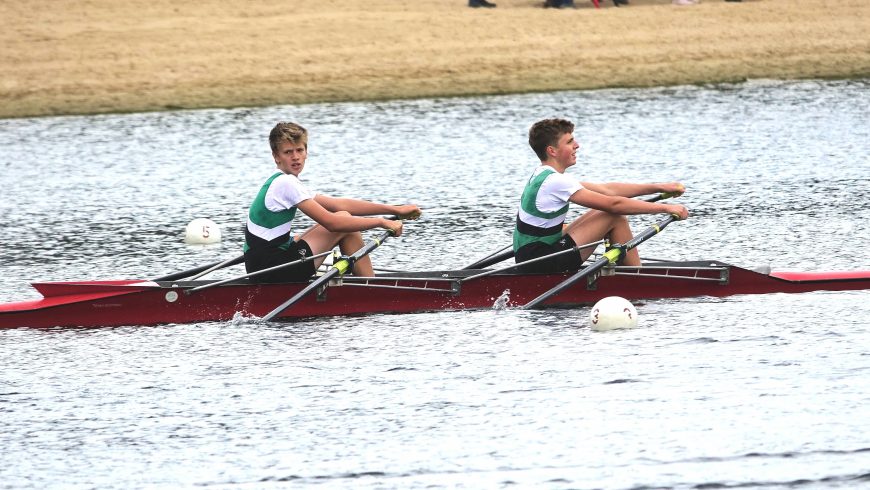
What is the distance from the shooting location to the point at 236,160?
18.1m

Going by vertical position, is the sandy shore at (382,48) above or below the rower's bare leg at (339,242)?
above

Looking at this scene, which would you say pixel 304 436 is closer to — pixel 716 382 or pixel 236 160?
pixel 716 382

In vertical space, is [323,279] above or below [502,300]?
above

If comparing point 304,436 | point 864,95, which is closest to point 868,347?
point 304,436

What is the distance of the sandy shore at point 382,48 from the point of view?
71.3ft

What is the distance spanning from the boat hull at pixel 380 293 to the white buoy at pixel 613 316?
0.53m

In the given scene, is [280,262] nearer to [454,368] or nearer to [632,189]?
[454,368]

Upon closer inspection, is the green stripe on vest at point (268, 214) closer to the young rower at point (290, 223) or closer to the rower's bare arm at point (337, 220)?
the young rower at point (290, 223)

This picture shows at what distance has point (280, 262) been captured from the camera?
1023 cm

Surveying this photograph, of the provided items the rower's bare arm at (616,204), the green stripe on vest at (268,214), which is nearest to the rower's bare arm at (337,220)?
the green stripe on vest at (268,214)

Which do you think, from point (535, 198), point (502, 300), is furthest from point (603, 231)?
point (502, 300)

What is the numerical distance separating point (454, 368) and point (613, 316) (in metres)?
1.26

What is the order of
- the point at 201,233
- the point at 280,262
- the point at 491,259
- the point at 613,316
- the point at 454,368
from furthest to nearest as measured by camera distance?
1. the point at 201,233
2. the point at 491,259
3. the point at 280,262
4. the point at 613,316
5. the point at 454,368

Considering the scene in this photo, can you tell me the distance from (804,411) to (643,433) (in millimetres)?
920
